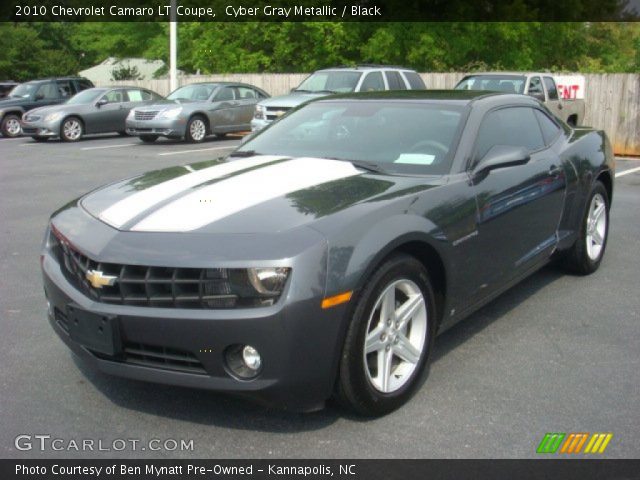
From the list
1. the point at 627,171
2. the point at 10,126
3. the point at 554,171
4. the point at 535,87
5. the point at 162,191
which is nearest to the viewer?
the point at 162,191

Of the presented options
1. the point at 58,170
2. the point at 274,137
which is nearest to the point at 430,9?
the point at 58,170

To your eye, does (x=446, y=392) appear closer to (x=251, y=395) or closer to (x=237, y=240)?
(x=251, y=395)

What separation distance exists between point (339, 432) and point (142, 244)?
1212 millimetres

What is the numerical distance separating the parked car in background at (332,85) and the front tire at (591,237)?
10.4m

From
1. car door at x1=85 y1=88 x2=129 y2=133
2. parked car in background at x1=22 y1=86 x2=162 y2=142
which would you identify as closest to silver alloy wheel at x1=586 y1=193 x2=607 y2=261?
parked car in background at x1=22 y1=86 x2=162 y2=142

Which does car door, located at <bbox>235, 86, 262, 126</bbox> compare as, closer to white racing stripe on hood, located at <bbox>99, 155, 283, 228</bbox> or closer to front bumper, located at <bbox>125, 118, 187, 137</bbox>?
front bumper, located at <bbox>125, 118, 187, 137</bbox>

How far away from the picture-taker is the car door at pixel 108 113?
20.6 meters

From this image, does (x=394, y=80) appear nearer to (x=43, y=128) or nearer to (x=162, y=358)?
(x=43, y=128)

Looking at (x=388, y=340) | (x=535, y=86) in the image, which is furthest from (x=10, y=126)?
(x=388, y=340)

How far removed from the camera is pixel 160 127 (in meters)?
18.7

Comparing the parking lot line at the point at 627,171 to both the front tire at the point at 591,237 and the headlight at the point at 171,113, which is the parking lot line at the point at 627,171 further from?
the headlight at the point at 171,113

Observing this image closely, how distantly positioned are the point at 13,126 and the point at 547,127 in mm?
19343
